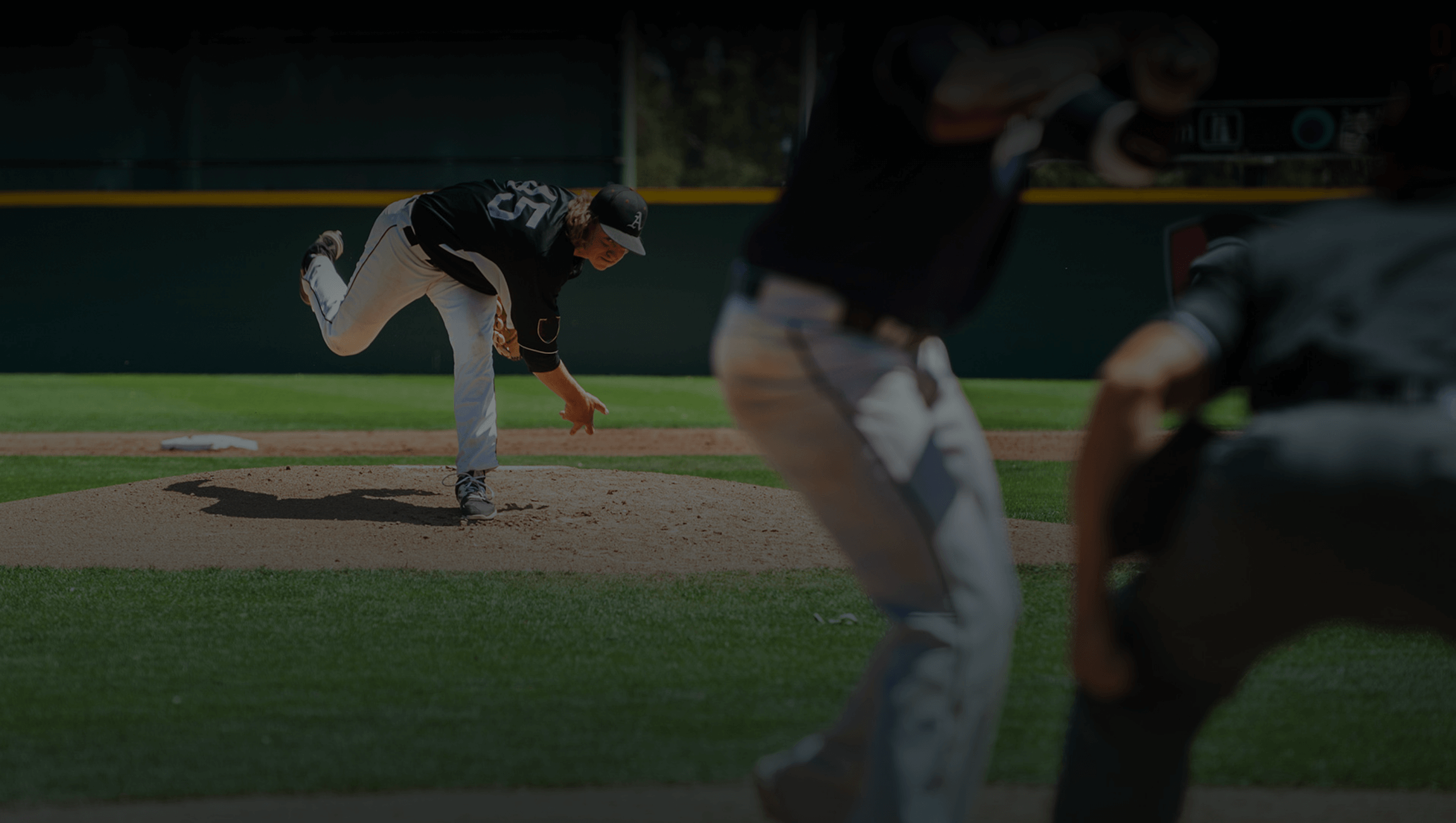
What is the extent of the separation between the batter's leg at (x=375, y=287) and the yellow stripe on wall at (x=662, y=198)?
10.3m

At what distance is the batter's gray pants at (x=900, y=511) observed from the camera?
1987mm

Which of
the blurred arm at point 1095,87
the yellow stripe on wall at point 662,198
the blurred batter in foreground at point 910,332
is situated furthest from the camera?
the yellow stripe on wall at point 662,198

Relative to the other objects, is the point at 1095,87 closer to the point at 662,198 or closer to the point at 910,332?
the point at 910,332

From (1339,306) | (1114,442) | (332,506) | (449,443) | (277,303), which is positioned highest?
(1339,306)

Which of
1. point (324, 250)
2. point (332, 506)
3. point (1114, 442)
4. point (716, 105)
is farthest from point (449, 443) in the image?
point (716, 105)

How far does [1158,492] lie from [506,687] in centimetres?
Result: 230

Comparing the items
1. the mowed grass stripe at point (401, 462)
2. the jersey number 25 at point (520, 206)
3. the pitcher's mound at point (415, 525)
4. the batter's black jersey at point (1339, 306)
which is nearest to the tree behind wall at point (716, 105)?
the mowed grass stripe at point (401, 462)

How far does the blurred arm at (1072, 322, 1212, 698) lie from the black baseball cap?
398cm

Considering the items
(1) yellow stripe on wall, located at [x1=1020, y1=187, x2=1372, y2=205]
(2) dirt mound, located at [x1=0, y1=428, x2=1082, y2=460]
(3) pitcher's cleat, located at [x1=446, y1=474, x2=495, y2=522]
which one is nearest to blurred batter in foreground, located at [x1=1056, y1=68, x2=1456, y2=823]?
(3) pitcher's cleat, located at [x1=446, y1=474, x2=495, y2=522]

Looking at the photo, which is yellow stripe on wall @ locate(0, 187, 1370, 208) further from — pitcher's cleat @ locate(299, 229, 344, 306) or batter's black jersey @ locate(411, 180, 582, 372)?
batter's black jersey @ locate(411, 180, 582, 372)

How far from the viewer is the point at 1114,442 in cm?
162

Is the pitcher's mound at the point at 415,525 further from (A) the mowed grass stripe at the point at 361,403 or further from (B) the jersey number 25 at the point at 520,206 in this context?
(A) the mowed grass stripe at the point at 361,403

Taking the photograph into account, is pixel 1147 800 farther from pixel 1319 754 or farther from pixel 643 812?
pixel 1319 754

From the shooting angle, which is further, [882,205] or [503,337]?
[503,337]
